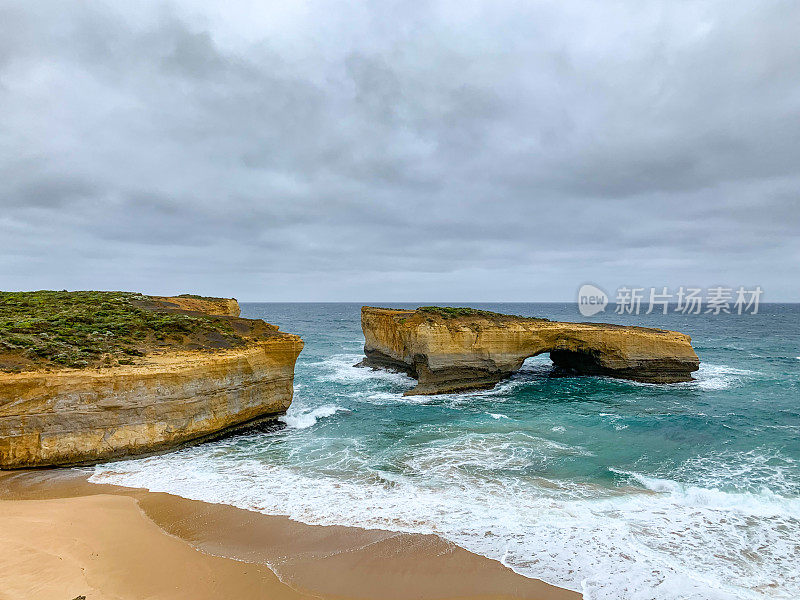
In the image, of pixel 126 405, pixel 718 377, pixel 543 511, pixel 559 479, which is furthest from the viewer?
pixel 718 377

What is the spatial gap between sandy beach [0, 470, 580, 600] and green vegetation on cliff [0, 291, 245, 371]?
4685 millimetres

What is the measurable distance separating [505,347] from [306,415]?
13294 mm

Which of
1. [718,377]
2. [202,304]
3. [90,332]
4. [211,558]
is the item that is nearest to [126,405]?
[90,332]

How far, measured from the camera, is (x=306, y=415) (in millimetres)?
20609

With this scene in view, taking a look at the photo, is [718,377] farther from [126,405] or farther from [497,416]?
[126,405]

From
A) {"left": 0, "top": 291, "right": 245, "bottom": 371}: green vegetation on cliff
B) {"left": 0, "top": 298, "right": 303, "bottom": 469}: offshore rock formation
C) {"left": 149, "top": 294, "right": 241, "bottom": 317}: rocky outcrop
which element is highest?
{"left": 149, "top": 294, "right": 241, "bottom": 317}: rocky outcrop

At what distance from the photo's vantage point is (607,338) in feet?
92.1

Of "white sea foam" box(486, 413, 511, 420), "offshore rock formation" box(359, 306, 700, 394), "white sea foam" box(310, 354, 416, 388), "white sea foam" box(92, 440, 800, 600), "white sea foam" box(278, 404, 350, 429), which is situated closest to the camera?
"white sea foam" box(92, 440, 800, 600)

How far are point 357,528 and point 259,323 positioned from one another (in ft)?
41.4

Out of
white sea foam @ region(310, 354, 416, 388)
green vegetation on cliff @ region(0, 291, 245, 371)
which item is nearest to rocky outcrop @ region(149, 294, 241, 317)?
green vegetation on cliff @ region(0, 291, 245, 371)

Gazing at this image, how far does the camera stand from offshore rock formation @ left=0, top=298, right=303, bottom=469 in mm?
12688

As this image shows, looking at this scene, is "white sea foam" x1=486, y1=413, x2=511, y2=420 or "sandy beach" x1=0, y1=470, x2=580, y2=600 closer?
"sandy beach" x1=0, y1=470, x2=580, y2=600

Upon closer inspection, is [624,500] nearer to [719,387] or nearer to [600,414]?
[600,414]

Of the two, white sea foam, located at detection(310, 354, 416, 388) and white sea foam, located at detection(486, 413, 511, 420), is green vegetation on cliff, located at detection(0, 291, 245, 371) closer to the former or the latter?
white sea foam, located at detection(310, 354, 416, 388)
